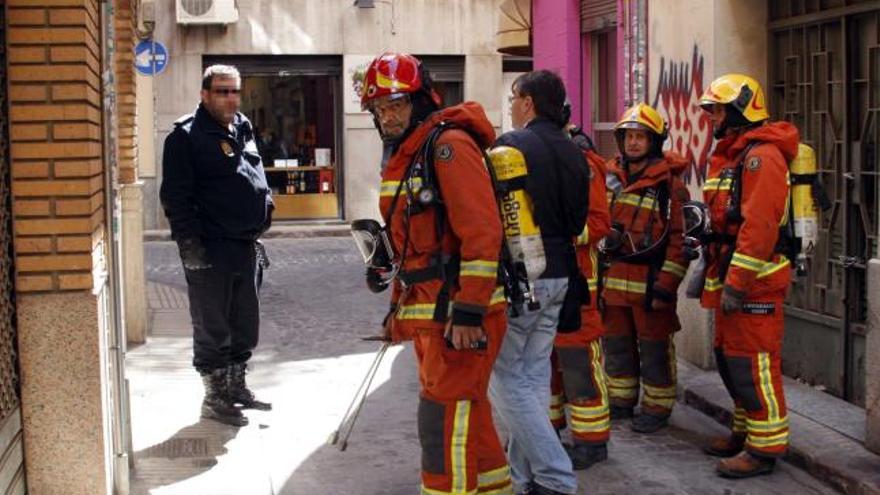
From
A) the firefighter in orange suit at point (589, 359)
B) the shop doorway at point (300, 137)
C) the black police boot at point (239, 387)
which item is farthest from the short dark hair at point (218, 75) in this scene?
the shop doorway at point (300, 137)

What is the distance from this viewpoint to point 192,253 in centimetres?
725

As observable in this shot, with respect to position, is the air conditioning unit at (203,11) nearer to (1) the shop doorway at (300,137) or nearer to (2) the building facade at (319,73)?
(2) the building facade at (319,73)

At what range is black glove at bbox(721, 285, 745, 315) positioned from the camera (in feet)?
20.7

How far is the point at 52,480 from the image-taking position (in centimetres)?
526

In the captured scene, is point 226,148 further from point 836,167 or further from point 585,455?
point 836,167

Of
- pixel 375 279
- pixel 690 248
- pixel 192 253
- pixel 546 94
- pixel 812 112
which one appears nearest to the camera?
pixel 375 279

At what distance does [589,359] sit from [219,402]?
7.62 feet

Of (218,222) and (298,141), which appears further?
(298,141)

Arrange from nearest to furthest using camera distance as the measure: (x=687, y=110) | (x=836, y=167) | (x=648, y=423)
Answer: (x=648, y=423) < (x=836, y=167) < (x=687, y=110)

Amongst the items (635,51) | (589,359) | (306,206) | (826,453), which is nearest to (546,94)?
(589,359)

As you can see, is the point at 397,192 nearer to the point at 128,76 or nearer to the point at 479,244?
the point at 479,244

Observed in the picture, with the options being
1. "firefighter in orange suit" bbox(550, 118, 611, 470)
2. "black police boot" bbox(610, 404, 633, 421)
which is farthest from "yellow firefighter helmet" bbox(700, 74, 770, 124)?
"black police boot" bbox(610, 404, 633, 421)

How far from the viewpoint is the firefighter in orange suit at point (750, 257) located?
6250 mm

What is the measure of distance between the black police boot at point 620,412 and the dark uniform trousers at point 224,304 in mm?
2215
